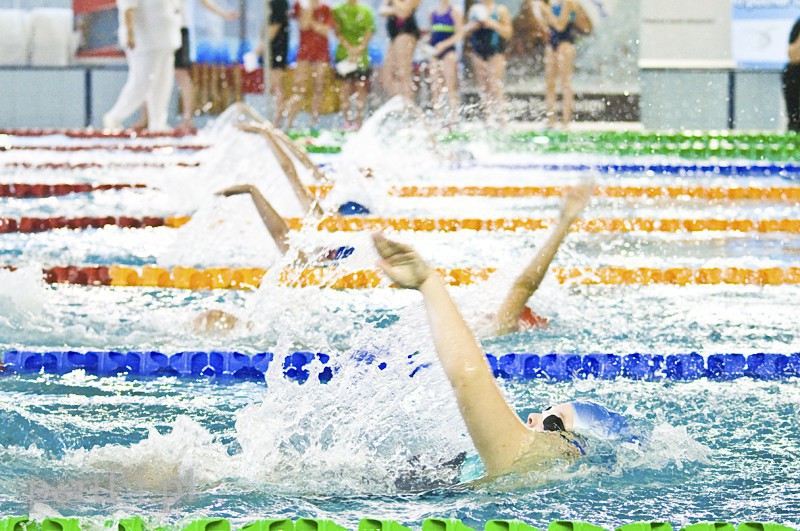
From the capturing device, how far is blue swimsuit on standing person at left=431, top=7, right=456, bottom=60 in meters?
11.2

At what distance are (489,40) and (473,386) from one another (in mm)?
9153

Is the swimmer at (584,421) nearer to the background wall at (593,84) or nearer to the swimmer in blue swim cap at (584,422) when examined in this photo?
the swimmer in blue swim cap at (584,422)

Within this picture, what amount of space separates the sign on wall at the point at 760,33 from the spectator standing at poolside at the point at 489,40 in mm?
2454

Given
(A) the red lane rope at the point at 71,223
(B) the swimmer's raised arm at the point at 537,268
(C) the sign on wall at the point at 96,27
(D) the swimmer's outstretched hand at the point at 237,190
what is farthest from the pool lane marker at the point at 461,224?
(C) the sign on wall at the point at 96,27

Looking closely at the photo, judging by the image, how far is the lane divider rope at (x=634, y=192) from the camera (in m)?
7.36

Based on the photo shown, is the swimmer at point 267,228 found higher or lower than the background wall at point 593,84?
lower

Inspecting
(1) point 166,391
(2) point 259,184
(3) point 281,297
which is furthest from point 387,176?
(1) point 166,391

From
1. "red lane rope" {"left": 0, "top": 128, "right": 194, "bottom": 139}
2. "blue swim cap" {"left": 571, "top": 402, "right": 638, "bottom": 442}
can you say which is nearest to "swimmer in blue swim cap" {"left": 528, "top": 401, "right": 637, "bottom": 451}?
"blue swim cap" {"left": 571, "top": 402, "right": 638, "bottom": 442}

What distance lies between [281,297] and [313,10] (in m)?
7.39

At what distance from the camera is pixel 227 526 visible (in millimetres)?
2090

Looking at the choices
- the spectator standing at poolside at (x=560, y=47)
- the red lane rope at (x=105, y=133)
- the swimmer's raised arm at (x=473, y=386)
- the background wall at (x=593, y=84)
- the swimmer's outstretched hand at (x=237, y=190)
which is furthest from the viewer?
the background wall at (x=593, y=84)

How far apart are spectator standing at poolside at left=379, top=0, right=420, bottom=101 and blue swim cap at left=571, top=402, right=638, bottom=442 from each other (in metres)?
8.49

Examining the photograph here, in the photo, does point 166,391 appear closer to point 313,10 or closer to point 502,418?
point 502,418

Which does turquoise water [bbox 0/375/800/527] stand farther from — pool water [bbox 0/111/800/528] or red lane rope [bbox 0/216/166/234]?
red lane rope [bbox 0/216/166/234]
